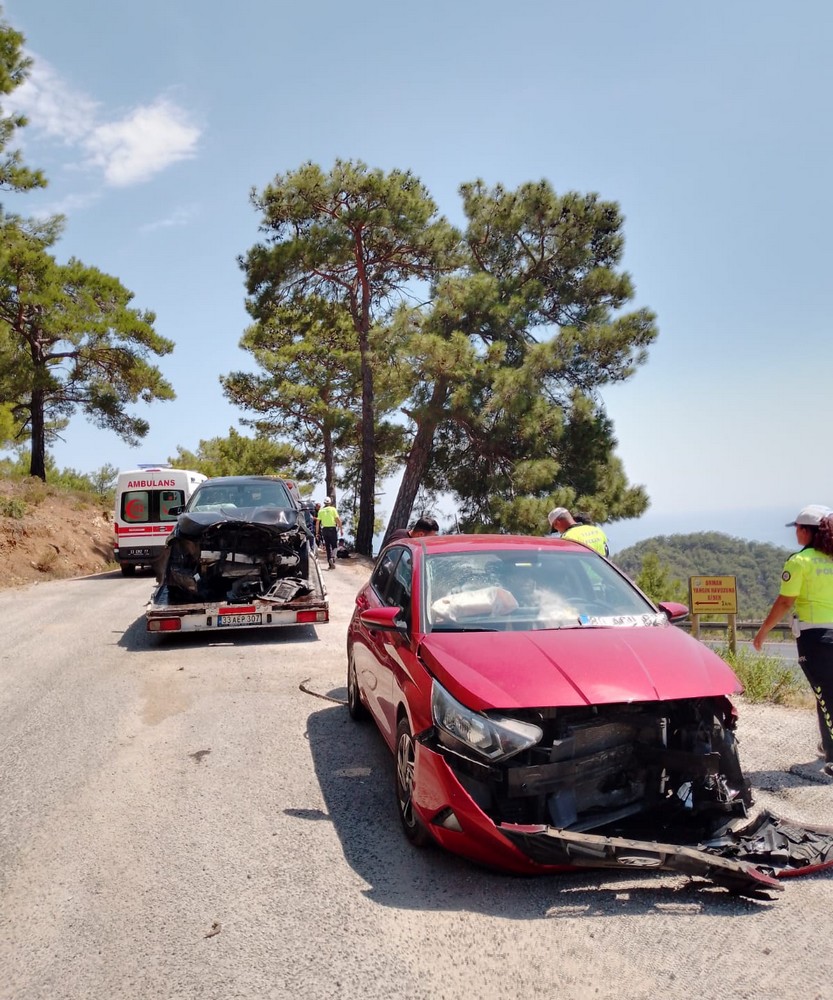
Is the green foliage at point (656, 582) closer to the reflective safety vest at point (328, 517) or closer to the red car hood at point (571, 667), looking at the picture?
the reflective safety vest at point (328, 517)

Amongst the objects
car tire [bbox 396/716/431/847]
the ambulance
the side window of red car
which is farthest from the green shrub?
car tire [bbox 396/716/431/847]

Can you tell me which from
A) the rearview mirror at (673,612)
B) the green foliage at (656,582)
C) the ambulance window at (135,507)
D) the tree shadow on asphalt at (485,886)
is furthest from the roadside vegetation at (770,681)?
the green foliage at (656,582)

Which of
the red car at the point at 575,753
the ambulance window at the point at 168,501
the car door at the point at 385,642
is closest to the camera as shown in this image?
the red car at the point at 575,753

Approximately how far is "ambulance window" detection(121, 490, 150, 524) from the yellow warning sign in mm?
13516

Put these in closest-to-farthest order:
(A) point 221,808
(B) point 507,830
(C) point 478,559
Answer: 1. (B) point 507,830
2. (A) point 221,808
3. (C) point 478,559

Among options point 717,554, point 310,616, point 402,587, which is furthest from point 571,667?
point 717,554

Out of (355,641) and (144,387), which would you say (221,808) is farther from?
(144,387)

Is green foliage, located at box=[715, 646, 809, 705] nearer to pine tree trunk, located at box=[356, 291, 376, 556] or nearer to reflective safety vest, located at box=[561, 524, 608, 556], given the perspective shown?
reflective safety vest, located at box=[561, 524, 608, 556]

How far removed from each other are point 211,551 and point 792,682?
6.73m

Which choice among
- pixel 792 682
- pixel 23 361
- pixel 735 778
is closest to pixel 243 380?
pixel 23 361

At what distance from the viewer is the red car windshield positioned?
4523 millimetres

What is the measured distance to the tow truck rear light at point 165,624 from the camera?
9438 millimetres

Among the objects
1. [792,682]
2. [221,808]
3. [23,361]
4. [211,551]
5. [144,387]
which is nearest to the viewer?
[221,808]

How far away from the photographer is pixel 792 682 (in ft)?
26.3
